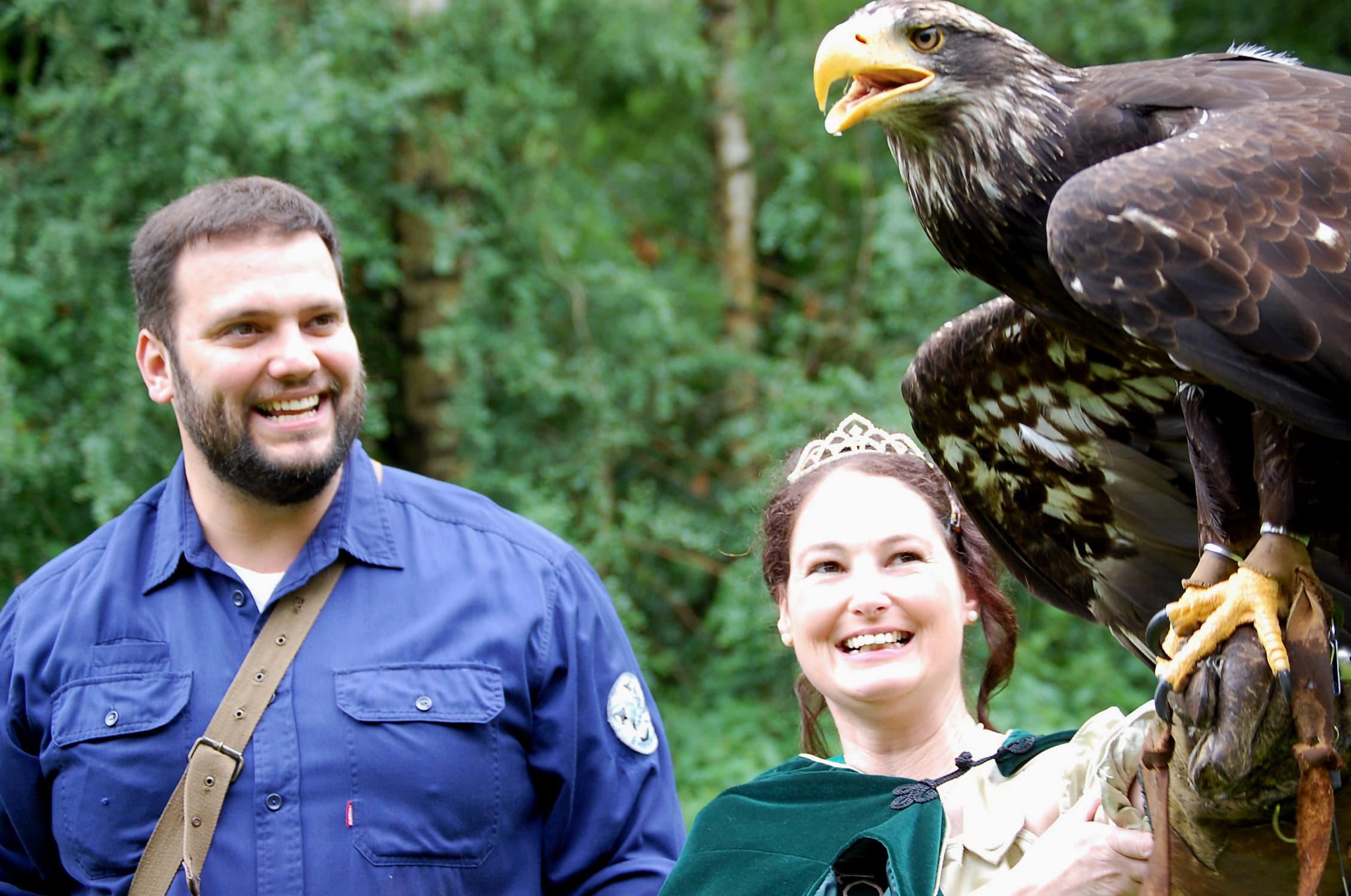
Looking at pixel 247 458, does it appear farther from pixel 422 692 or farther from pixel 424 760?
pixel 424 760

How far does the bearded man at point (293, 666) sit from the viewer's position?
2402 mm

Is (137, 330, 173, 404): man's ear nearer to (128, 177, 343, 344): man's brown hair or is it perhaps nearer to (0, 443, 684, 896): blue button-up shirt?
(128, 177, 343, 344): man's brown hair

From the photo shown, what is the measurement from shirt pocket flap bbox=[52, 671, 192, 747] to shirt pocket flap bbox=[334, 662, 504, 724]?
0.98ft

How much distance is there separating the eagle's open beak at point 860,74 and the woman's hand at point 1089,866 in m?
1.11

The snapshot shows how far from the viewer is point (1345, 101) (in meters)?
2.19

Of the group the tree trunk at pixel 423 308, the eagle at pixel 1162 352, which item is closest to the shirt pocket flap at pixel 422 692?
the eagle at pixel 1162 352

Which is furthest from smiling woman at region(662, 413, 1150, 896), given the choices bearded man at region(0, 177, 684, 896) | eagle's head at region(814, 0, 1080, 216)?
eagle's head at region(814, 0, 1080, 216)

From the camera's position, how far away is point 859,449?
8.34ft

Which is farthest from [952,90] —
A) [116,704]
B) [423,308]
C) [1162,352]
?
[423,308]

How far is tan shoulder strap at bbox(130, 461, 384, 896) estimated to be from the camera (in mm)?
2340

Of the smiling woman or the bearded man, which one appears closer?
the smiling woman

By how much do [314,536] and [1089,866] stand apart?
1553mm

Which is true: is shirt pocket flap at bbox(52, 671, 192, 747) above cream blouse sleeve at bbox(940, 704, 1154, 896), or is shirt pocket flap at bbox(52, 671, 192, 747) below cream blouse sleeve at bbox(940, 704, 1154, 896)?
above

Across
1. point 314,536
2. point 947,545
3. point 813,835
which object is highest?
point 314,536
